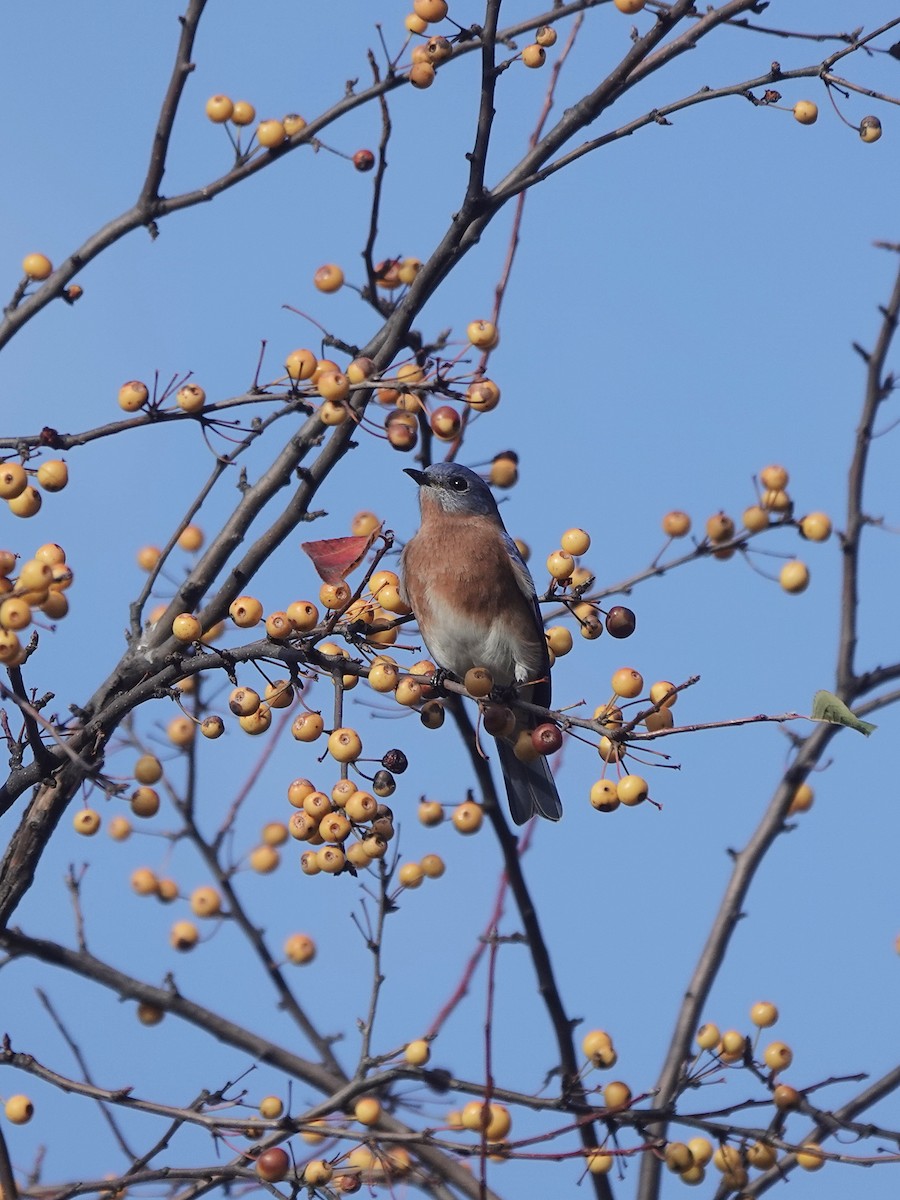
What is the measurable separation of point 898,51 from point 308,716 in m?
2.64

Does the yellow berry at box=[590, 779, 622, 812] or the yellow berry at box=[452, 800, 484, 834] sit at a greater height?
the yellow berry at box=[452, 800, 484, 834]

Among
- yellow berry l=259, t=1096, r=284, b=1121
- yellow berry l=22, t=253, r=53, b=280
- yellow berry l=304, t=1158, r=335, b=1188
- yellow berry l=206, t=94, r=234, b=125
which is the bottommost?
yellow berry l=304, t=1158, r=335, b=1188

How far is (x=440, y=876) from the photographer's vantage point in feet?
14.5

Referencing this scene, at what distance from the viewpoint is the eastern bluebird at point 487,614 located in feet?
15.8

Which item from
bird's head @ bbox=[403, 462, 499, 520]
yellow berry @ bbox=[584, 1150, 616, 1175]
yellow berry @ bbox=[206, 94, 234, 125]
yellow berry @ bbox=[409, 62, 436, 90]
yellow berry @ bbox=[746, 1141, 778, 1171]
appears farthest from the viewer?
bird's head @ bbox=[403, 462, 499, 520]

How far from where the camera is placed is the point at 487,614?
15.8 feet

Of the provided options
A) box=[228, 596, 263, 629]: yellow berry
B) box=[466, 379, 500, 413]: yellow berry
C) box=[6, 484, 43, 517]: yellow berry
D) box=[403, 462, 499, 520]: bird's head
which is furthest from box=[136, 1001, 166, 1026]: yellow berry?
box=[466, 379, 500, 413]: yellow berry

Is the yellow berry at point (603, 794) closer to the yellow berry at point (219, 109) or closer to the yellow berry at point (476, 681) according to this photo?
the yellow berry at point (476, 681)

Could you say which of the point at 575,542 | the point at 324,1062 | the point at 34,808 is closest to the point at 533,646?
the point at 575,542

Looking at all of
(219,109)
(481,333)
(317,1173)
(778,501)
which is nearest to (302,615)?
(481,333)

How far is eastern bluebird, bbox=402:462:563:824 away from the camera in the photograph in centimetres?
482

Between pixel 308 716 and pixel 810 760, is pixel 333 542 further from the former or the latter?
pixel 810 760

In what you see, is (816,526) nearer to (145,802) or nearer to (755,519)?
(755,519)

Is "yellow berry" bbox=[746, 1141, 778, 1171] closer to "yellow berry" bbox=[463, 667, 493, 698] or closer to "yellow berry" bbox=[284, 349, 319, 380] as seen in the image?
"yellow berry" bbox=[463, 667, 493, 698]
